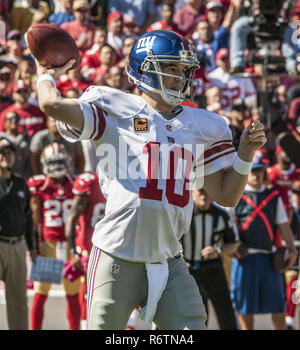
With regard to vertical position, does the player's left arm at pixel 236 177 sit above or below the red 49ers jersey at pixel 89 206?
above

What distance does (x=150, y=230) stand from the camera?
149 inches

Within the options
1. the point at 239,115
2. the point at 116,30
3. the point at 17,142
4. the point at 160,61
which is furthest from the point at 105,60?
the point at 160,61

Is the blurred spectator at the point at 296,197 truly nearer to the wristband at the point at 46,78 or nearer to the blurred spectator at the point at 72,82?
the blurred spectator at the point at 72,82

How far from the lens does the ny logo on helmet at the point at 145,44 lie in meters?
4.03

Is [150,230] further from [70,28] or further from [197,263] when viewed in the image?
[70,28]

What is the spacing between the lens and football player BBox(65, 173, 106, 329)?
7008 mm

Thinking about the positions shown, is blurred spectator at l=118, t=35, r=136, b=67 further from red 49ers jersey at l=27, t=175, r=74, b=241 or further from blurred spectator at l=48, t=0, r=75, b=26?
red 49ers jersey at l=27, t=175, r=74, b=241


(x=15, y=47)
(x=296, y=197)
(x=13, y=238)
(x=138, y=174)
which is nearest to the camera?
(x=138, y=174)

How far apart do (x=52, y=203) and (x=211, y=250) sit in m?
1.68

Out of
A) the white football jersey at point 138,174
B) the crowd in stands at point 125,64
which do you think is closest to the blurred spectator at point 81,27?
the crowd in stands at point 125,64

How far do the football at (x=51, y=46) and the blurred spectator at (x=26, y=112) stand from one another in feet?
16.3

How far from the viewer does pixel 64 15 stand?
10758mm

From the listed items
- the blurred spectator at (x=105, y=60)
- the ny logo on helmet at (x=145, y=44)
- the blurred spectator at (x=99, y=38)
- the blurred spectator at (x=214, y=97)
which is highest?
the ny logo on helmet at (x=145, y=44)

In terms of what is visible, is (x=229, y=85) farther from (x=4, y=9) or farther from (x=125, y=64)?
(x=4, y=9)
